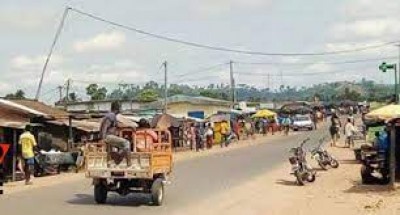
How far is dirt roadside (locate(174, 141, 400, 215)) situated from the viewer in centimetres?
1566

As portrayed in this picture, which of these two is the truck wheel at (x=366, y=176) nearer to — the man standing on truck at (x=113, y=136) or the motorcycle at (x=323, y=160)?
the motorcycle at (x=323, y=160)

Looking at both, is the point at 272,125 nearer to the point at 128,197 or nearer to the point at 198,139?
the point at 198,139

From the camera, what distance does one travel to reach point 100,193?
54.1ft

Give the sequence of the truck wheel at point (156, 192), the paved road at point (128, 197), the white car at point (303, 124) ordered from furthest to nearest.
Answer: the white car at point (303, 124) → the truck wheel at point (156, 192) → the paved road at point (128, 197)

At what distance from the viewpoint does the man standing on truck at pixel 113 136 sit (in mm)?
15938

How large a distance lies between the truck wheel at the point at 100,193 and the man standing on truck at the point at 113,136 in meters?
0.77

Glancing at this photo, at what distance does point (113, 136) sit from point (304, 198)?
5.12m

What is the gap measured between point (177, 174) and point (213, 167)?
4206mm

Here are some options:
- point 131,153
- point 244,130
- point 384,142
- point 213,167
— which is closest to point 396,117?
point 384,142

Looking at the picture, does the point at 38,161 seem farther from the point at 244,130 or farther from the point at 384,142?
the point at 244,130

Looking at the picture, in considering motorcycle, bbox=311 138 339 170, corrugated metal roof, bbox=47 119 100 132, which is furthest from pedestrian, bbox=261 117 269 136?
motorcycle, bbox=311 138 339 170

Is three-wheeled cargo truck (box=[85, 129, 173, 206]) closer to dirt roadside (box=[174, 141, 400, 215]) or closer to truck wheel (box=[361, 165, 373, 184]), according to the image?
dirt roadside (box=[174, 141, 400, 215])

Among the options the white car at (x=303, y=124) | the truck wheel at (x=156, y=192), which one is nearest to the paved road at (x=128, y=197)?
the truck wheel at (x=156, y=192)

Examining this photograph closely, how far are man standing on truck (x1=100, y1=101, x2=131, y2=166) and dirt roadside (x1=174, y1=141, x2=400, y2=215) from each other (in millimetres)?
1808
